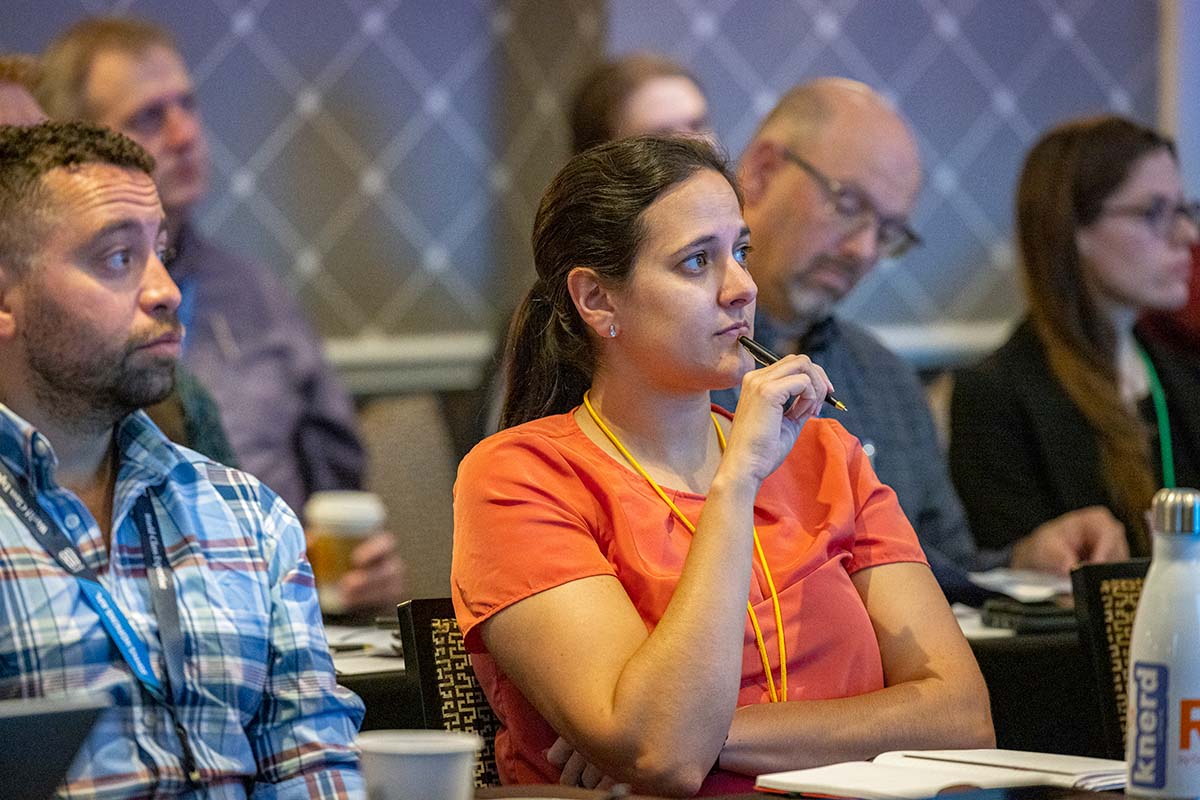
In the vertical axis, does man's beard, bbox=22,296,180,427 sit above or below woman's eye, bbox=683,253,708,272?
below

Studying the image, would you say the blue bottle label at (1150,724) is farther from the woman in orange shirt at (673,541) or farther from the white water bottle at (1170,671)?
the woman in orange shirt at (673,541)

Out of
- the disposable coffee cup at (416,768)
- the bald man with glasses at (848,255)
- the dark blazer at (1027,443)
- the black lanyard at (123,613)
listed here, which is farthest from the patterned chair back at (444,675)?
the dark blazer at (1027,443)

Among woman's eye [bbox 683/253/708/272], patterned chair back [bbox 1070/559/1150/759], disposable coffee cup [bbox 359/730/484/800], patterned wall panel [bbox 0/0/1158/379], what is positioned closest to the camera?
disposable coffee cup [bbox 359/730/484/800]

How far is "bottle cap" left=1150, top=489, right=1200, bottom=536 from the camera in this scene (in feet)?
4.14

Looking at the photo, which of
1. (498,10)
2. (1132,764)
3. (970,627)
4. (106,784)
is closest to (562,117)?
(498,10)

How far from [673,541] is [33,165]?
0.78 m

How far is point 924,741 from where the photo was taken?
66.9 inches

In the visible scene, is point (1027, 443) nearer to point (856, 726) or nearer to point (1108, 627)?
point (1108, 627)

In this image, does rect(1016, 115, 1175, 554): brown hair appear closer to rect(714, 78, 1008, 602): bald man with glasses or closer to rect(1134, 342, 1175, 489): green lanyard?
rect(1134, 342, 1175, 489): green lanyard

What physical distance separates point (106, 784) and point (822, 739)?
2.25 feet

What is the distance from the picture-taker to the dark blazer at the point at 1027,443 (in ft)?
10.2

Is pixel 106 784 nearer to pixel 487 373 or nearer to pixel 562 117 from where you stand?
pixel 487 373

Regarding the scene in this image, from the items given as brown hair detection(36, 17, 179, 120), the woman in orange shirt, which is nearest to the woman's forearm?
the woman in orange shirt

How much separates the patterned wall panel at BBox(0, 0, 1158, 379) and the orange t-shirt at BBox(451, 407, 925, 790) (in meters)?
1.99
